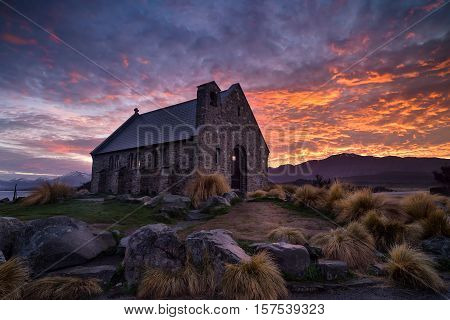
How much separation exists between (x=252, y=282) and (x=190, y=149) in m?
15.7

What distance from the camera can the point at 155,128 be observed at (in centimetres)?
2512

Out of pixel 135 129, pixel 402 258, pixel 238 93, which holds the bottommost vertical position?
pixel 402 258

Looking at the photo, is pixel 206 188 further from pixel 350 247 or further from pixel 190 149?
pixel 350 247

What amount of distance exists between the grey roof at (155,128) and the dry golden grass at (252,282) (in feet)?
50.7

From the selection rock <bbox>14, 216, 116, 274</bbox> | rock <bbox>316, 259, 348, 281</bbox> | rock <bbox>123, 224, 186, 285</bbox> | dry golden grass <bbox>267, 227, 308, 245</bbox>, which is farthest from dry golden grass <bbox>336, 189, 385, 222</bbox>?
rock <bbox>14, 216, 116, 274</bbox>

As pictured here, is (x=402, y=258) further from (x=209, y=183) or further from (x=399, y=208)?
(x=209, y=183)

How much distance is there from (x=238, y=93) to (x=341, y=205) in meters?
15.2

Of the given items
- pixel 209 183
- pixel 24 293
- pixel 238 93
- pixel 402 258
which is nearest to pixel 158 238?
pixel 24 293

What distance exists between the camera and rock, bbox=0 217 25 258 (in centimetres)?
612

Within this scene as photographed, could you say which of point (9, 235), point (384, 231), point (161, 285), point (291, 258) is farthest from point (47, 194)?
point (384, 231)

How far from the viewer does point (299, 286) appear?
4.79 m

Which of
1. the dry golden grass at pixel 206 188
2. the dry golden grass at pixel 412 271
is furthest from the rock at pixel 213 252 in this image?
the dry golden grass at pixel 206 188

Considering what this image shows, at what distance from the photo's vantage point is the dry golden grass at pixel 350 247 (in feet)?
19.3
